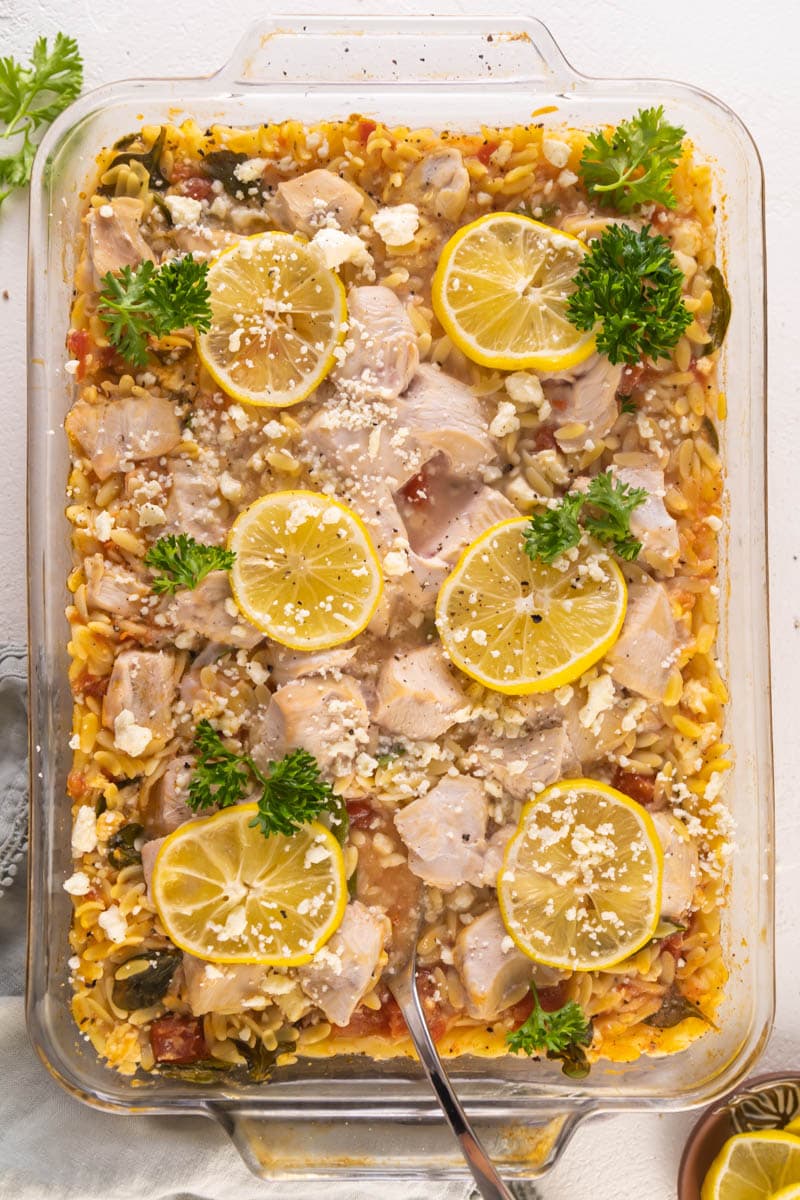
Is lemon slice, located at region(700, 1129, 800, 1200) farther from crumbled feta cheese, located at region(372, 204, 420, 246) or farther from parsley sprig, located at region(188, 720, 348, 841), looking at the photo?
crumbled feta cheese, located at region(372, 204, 420, 246)

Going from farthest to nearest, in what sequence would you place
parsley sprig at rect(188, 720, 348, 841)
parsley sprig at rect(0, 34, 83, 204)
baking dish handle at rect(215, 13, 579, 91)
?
parsley sprig at rect(0, 34, 83, 204)
baking dish handle at rect(215, 13, 579, 91)
parsley sprig at rect(188, 720, 348, 841)

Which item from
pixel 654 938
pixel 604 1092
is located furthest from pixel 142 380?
pixel 604 1092

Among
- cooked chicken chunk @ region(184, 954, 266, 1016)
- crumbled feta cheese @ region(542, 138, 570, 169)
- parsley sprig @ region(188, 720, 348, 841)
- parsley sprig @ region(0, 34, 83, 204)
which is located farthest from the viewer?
parsley sprig @ region(0, 34, 83, 204)

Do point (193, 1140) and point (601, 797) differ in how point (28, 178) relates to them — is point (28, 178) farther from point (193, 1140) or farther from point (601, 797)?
point (193, 1140)

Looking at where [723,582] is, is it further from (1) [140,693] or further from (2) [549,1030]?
(1) [140,693]

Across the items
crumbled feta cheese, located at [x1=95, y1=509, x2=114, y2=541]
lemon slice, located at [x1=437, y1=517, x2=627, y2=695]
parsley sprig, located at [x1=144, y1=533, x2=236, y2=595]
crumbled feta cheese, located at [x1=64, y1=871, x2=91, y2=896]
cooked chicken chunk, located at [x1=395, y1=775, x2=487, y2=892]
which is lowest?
crumbled feta cheese, located at [x1=64, y1=871, x2=91, y2=896]

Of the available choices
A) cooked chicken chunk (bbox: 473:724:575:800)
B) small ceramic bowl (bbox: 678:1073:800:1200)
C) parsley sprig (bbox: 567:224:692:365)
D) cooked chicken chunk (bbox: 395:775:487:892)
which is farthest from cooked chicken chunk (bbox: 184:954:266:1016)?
parsley sprig (bbox: 567:224:692:365)

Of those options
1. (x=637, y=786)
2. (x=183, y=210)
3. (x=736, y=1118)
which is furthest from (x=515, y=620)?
(x=736, y=1118)
